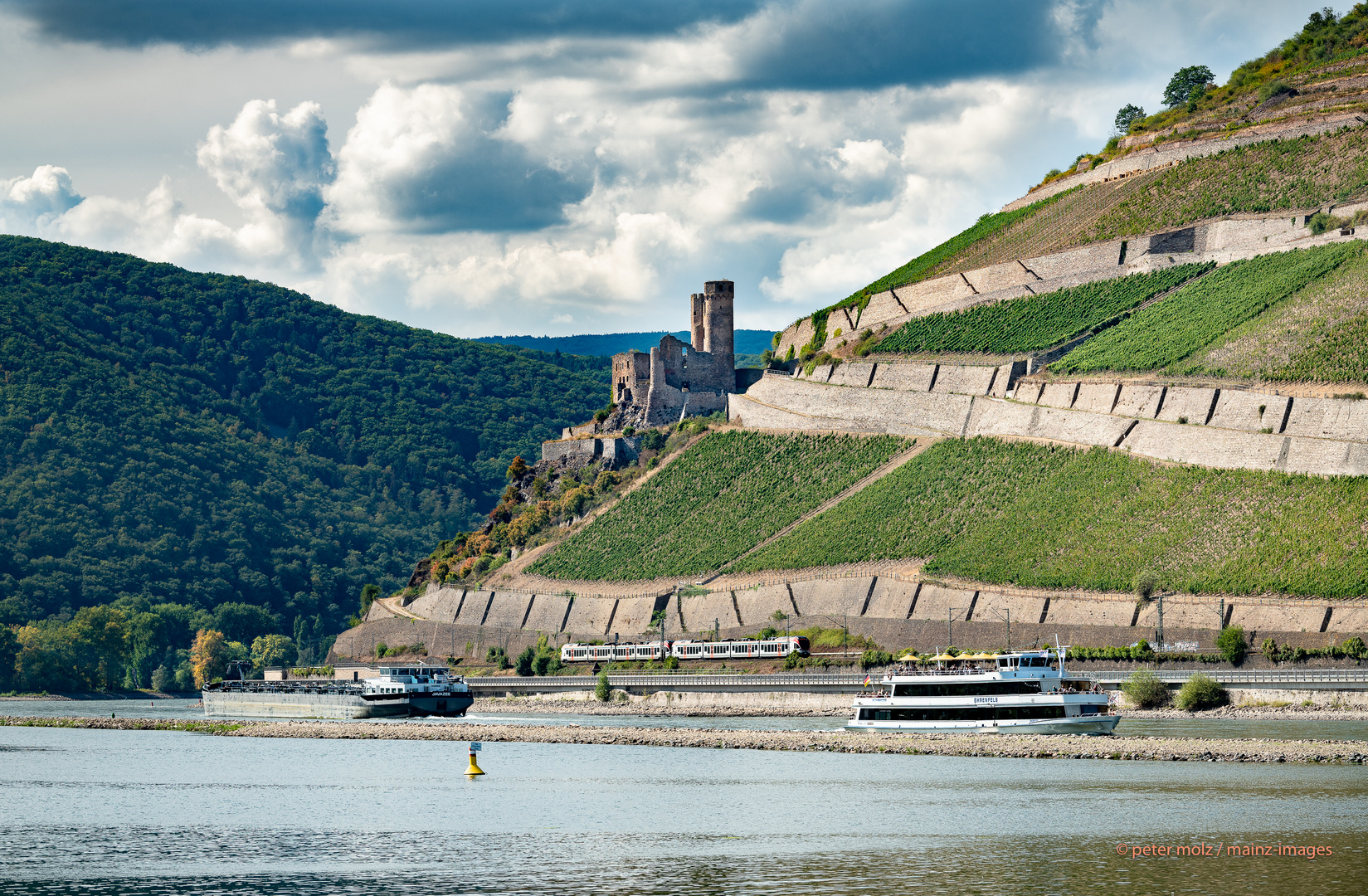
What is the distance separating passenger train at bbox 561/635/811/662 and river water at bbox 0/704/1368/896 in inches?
1204

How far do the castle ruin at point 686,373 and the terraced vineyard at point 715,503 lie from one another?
899 cm

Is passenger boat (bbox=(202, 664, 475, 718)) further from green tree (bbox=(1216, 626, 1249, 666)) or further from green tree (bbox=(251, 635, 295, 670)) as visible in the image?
green tree (bbox=(251, 635, 295, 670))

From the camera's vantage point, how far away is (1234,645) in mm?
65875

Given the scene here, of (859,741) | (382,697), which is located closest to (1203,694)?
(859,741)

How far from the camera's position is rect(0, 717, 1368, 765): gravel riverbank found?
48469mm

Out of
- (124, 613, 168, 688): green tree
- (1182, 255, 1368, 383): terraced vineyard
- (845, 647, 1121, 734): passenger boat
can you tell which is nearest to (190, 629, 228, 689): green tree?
(124, 613, 168, 688): green tree

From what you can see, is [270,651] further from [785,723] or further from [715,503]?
[785,723]

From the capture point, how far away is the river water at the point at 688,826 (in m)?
29.8

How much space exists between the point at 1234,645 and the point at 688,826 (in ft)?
120

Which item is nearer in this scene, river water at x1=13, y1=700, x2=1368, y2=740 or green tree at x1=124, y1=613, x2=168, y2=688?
river water at x1=13, y1=700, x2=1368, y2=740

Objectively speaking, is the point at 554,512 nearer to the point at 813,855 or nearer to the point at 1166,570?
the point at 1166,570

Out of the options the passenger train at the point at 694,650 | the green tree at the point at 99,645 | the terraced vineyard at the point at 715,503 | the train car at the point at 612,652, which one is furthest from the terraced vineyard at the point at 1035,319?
the green tree at the point at 99,645

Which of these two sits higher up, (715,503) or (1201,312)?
(1201,312)

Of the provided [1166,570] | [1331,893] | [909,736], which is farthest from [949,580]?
[1331,893]
